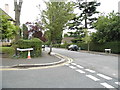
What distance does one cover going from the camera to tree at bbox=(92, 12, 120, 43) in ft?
77.8

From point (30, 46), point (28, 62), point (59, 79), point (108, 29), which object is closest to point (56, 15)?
point (30, 46)

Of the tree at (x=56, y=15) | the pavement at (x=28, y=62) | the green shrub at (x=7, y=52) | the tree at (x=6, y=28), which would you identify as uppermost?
the tree at (x=56, y=15)

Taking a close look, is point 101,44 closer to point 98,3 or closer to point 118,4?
point 118,4

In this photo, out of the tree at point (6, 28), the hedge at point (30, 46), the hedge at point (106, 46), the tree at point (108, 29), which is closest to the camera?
the hedge at point (30, 46)

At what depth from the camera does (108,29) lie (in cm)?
2483

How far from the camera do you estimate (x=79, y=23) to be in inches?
1710

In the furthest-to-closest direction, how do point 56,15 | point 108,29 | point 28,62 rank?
point 108,29 → point 56,15 → point 28,62

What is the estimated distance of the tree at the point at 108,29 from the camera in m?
23.7

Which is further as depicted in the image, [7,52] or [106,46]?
[106,46]

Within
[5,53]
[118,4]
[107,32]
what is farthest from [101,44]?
[5,53]

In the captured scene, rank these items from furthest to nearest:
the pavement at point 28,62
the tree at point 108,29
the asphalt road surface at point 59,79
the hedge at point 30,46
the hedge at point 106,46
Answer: the tree at point 108,29
the hedge at point 106,46
the hedge at point 30,46
the pavement at point 28,62
the asphalt road surface at point 59,79

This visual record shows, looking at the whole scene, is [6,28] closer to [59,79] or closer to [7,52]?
[7,52]

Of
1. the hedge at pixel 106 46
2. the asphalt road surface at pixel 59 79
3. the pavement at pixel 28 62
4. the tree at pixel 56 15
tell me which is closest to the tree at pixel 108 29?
the hedge at pixel 106 46

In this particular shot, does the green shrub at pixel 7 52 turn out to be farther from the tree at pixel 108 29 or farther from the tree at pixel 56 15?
the tree at pixel 108 29
